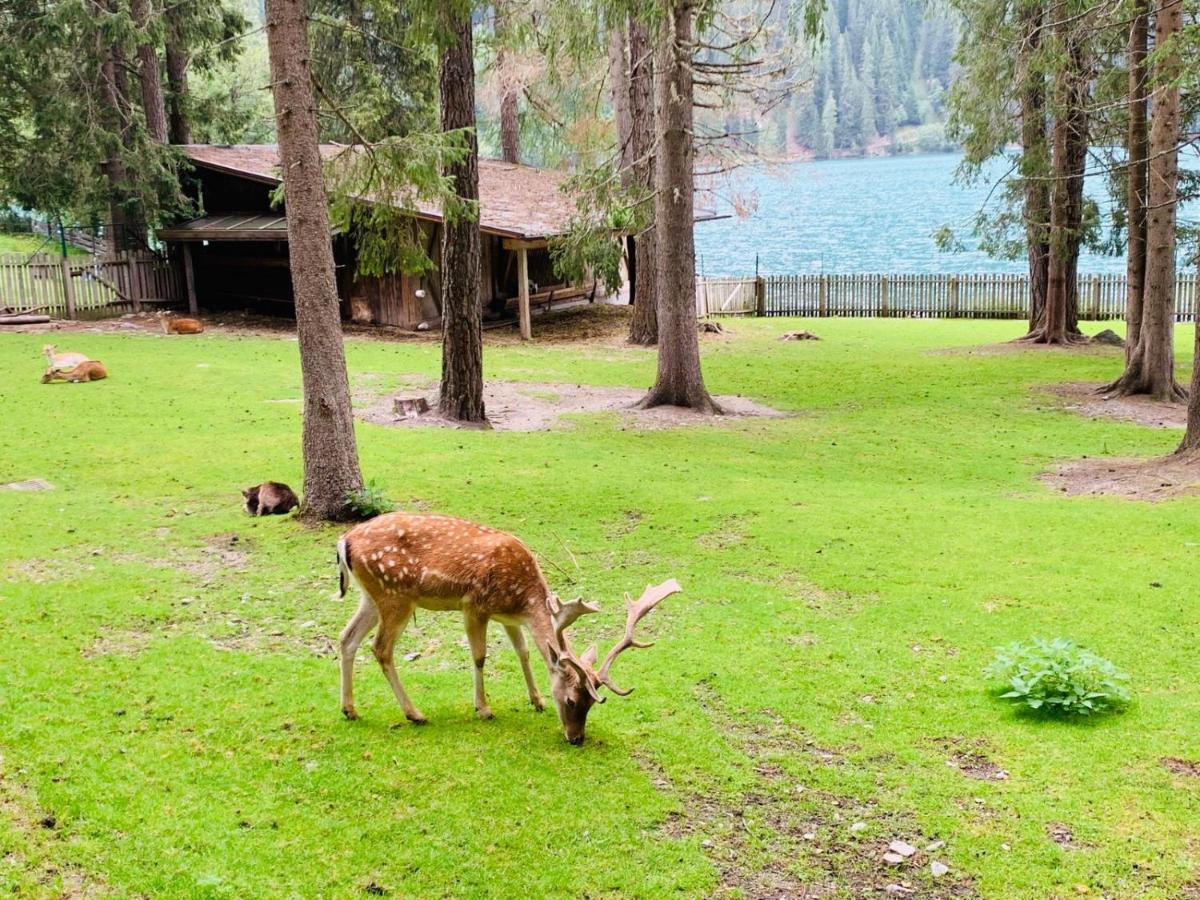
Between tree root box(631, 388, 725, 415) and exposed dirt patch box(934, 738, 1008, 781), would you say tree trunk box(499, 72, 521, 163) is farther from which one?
exposed dirt patch box(934, 738, 1008, 781)

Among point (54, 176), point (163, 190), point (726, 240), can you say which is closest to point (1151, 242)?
point (163, 190)

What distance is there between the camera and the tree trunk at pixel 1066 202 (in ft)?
76.0

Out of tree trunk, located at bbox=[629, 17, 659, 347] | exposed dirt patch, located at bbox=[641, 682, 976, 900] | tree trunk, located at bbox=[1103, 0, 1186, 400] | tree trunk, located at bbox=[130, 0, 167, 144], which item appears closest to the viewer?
exposed dirt patch, located at bbox=[641, 682, 976, 900]

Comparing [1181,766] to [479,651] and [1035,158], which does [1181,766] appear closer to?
[479,651]

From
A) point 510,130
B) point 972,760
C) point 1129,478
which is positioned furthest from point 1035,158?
point 972,760

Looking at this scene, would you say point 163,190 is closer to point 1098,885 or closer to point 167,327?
point 167,327

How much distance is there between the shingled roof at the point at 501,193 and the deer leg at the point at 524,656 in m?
19.8

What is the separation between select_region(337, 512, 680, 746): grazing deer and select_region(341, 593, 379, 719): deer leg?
0.25ft

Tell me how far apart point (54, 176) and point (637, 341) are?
16862 millimetres

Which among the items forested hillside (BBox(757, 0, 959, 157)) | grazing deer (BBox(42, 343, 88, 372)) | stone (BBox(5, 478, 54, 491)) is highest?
forested hillside (BBox(757, 0, 959, 157))

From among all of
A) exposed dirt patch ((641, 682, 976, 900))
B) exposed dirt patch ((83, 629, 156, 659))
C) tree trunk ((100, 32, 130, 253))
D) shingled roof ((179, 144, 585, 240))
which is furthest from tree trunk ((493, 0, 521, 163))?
exposed dirt patch ((641, 682, 976, 900))

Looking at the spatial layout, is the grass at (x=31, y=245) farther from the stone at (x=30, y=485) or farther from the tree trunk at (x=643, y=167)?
the stone at (x=30, y=485)

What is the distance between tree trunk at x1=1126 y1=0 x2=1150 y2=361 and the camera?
20.4 m

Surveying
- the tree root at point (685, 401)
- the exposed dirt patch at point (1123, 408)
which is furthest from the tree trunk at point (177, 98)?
the exposed dirt patch at point (1123, 408)
